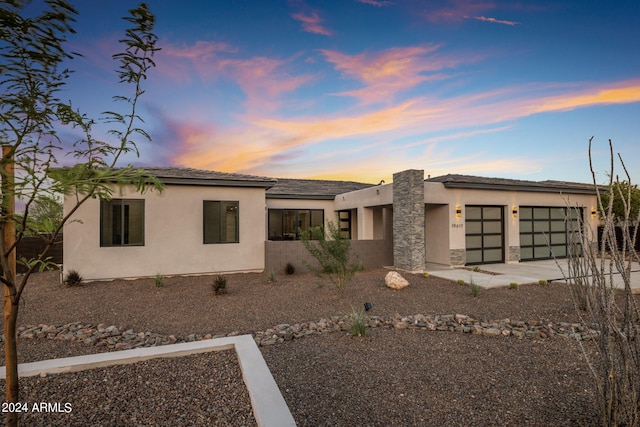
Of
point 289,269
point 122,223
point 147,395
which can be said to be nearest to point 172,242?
point 122,223

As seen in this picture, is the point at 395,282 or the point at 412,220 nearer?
A: the point at 395,282

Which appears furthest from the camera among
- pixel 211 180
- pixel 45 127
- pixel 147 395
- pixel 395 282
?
pixel 211 180

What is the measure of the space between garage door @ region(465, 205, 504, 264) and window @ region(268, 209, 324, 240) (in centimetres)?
673

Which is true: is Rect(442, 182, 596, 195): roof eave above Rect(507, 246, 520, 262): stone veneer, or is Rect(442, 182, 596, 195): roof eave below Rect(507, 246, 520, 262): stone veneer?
above

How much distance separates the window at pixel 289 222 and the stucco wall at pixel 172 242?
402cm

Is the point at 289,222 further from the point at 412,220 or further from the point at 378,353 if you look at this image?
the point at 378,353

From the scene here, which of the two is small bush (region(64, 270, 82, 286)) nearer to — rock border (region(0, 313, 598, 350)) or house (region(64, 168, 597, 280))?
house (region(64, 168, 597, 280))

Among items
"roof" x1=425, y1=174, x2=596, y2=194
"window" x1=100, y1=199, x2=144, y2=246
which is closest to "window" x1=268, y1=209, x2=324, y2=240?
"window" x1=100, y1=199, x2=144, y2=246

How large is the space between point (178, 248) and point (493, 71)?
37.7 ft

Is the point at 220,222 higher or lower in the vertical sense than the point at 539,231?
higher

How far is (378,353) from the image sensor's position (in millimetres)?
4172

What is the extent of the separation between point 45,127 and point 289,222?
43.5 ft

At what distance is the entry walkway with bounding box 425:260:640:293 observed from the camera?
844 centimetres

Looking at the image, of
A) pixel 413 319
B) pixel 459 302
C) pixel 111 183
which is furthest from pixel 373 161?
pixel 111 183
